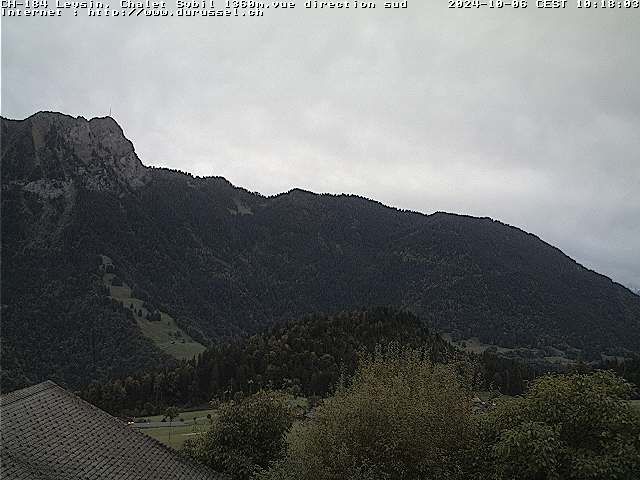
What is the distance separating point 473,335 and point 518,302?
28355 millimetres

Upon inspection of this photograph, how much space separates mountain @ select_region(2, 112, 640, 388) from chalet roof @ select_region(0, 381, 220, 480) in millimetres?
93905

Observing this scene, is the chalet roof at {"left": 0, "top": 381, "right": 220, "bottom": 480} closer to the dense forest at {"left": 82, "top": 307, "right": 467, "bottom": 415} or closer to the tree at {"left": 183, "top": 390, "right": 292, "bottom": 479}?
the tree at {"left": 183, "top": 390, "right": 292, "bottom": 479}

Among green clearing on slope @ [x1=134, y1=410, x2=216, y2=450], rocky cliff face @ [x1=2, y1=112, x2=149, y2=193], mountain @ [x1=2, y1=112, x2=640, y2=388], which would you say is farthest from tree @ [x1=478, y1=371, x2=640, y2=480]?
rocky cliff face @ [x1=2, y1=112, x2=149, y2=193]

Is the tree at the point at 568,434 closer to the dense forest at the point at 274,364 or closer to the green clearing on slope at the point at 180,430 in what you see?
the green clearing on slope at the point at 180,430

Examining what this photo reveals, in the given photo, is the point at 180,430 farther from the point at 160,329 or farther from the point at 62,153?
the point at 62,153

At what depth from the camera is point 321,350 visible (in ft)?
173

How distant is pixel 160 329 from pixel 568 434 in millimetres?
126301

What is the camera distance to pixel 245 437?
22125mm

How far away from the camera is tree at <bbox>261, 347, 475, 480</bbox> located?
591 inches

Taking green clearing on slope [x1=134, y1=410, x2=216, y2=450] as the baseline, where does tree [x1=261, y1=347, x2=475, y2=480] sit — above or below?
above

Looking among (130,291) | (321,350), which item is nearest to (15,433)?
(321,350)

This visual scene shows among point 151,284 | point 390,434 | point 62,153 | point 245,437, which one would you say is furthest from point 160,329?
point 390,434

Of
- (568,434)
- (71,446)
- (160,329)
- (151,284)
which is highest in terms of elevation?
(151,284)

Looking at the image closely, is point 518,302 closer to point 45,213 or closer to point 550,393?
point 45,213
